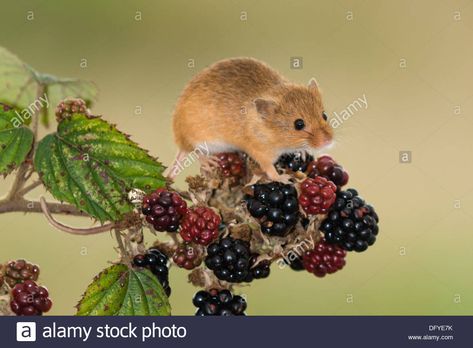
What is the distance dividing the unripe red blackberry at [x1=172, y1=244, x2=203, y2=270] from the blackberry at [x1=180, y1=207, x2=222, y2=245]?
34mm

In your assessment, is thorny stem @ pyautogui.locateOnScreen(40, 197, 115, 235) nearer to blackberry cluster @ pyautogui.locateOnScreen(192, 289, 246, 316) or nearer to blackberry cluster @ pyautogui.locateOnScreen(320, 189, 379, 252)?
blackberry cluster @ pyautogui.locateOnScreen(192, 289, 246, 316)

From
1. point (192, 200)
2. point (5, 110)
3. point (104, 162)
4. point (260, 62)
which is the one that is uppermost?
point (260, 62)

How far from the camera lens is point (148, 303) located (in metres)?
1.44

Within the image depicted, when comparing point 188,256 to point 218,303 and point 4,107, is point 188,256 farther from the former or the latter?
point 4,107

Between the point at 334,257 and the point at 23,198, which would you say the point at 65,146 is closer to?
the point at 23,198

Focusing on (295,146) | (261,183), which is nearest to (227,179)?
(261,183)

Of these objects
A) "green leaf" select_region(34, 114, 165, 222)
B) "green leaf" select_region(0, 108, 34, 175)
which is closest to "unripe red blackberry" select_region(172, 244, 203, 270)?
"green leaf" select_region(34, 114, 165, 222)

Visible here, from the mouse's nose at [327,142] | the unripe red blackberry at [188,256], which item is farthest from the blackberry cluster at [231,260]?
the mouse's nose at [327,142]

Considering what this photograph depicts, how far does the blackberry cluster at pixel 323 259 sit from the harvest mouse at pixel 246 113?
0.29 meters

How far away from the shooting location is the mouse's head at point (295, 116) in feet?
6.01

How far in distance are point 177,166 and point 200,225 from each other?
494 millimetres

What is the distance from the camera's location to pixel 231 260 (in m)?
1.34

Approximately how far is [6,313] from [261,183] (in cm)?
57

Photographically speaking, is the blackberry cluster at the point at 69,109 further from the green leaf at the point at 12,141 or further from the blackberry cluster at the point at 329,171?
the blackberry cluster at the point at 329,171
